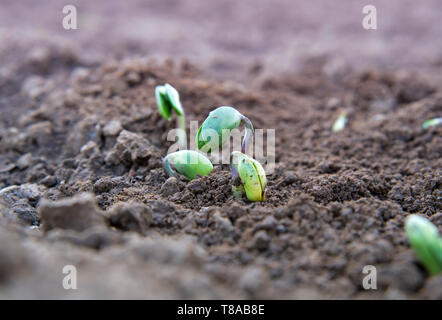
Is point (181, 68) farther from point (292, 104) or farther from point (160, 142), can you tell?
point (160, 142)

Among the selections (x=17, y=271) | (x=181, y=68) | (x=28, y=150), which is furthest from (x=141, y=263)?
(x=181, y=68)

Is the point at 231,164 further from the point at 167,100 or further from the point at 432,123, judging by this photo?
the point at 432,123

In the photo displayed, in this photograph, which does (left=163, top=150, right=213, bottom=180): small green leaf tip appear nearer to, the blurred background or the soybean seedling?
the soybean seedling

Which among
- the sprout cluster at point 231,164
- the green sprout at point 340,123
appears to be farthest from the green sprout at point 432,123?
the sprout cluster at point 231,164

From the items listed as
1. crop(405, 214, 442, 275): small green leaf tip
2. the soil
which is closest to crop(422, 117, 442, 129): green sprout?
the soil

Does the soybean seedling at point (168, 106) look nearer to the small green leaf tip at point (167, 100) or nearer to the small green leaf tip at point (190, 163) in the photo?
the small green leaf tip at point (167, 100)

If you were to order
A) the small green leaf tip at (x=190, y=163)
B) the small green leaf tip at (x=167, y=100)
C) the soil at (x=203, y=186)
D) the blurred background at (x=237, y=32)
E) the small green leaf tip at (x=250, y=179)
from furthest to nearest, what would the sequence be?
the blurred background at (x=237, y=32) → the small green leaf tip at (x=167, y=100) → the small green leaf tip at (x=190, y=163) → the small green leaf tip at (x=250, y=179) → the soil at (x=203, y=186)

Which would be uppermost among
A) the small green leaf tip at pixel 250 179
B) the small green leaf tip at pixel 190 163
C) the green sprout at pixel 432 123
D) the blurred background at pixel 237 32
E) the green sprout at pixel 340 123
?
the blurred background at pixel 237 32

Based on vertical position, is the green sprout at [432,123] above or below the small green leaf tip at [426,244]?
above
